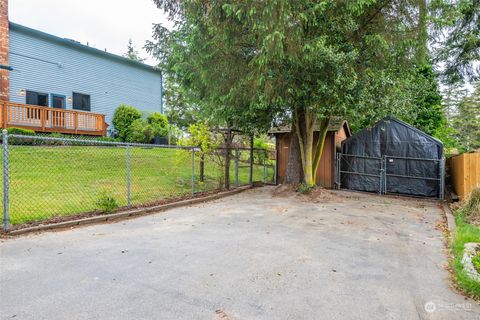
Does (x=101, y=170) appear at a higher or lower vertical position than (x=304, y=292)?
higher

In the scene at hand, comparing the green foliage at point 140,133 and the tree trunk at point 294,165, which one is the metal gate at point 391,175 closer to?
the tree trunk at point 294,165

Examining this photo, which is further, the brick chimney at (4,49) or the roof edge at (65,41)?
the roof edge at (65,41)

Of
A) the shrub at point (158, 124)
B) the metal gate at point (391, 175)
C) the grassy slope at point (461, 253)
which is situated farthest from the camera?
the shrub at point (158, 124)

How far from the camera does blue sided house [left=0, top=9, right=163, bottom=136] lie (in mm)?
11984

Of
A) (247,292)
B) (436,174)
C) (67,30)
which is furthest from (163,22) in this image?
(67,30)

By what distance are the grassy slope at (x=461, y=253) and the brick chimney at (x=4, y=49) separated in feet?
49.8

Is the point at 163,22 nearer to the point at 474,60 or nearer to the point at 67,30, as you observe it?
the point at 474,60

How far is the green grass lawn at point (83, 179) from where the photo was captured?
19.9ft

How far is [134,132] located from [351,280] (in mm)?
13392

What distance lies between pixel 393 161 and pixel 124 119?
1280 cm

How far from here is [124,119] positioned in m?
15.4

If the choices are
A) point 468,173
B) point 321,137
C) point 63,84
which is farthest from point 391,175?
point 63,84

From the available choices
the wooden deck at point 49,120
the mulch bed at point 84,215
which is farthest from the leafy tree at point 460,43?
the wooden deck at point 49,120

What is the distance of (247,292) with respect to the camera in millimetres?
2834
